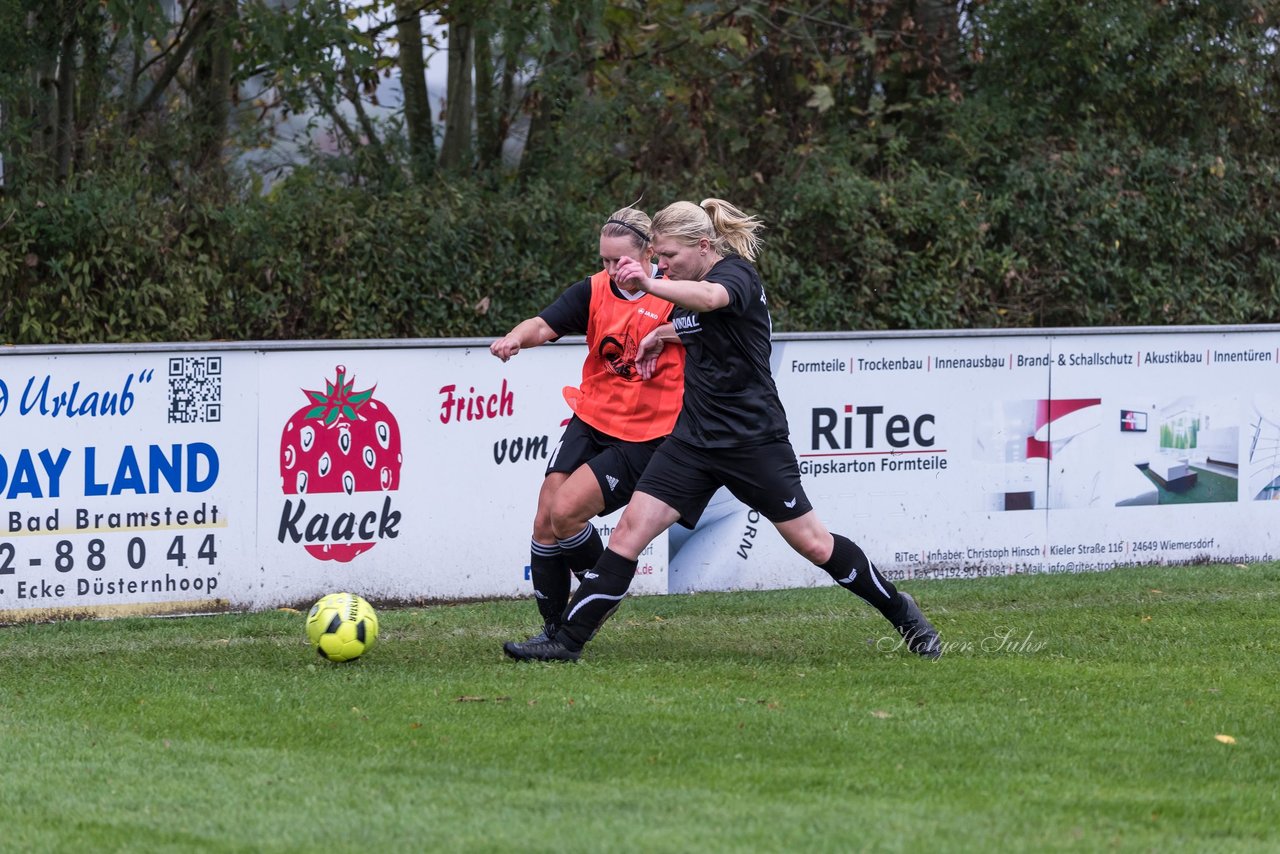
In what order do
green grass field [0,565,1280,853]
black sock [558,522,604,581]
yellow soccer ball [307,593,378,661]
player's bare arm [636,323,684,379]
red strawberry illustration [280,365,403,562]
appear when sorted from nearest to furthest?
green grass field [0,565,1280,853]
yellow soccer ball [307,593,378,661]
player's bare arm [636,323,684,379]
black sock [558,522,604,581]
red strawberry illustration [280,365,403,562]

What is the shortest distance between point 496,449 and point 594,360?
1.98m

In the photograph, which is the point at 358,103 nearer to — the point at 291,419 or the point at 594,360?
the point at 291,419

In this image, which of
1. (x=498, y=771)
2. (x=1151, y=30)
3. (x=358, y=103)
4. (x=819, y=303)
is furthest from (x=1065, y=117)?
(x=498, y=771)

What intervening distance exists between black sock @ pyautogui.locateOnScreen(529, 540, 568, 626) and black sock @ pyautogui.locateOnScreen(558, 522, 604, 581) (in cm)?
3

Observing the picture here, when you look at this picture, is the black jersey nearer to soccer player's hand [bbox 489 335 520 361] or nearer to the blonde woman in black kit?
the blonde woman in black kit

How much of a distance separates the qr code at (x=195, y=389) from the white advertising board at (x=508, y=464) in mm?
11

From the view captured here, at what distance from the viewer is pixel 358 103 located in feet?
43.5

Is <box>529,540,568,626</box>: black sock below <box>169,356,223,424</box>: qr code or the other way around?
below

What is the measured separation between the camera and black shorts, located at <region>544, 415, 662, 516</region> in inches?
275

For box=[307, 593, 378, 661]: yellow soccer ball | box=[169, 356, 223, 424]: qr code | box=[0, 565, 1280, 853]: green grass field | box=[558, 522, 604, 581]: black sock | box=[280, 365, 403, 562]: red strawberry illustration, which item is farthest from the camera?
box=[280, 365, 403, 562]: red strawberry illustration

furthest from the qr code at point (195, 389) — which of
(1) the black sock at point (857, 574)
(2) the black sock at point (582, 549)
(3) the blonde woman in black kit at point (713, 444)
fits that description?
(1) the black sock at point (857, 574)

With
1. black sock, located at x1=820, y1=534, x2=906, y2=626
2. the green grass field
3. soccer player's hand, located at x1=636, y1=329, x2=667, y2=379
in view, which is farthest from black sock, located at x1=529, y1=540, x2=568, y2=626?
black sock, located at x1=820, y1=534, x2=906, y2=626

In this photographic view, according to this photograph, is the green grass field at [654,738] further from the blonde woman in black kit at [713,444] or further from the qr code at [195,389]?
the qr code at [195,389]

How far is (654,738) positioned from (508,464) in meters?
3.79
